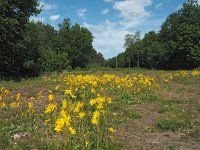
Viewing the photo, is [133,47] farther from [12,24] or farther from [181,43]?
[12,24]

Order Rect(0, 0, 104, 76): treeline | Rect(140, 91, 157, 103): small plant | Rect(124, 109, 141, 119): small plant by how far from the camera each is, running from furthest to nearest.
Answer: Rect(0, 0, 104, 76): treeline, Rect(140, 91, 157, 103): small plant, Rect(124, 109, 141, 119): small plant

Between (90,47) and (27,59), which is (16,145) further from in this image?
(90,47)

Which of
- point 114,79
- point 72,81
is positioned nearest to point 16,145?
point 72,81

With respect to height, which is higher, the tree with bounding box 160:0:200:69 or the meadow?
the tree with bounding box 160:0:200:69

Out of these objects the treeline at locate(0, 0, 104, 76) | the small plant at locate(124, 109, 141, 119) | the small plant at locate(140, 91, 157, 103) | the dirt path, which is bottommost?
the dirt path

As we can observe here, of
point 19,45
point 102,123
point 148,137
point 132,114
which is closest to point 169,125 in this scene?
point 148,137

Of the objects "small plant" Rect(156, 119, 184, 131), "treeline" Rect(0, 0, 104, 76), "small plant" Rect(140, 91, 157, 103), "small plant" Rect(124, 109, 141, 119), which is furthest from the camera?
"treeline" Rect(0, 0, 104, 76)

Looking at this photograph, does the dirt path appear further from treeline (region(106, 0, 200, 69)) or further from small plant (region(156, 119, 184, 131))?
treeline (region(106, 0, 200, 69))

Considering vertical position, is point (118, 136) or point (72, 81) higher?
point (72, 81)

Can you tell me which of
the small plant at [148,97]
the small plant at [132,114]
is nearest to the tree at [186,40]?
the small plant at [148,97]

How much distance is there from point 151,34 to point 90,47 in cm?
2440

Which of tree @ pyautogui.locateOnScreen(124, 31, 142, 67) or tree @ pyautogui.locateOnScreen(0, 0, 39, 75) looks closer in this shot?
tree @ pyautogui.locateOnScreen(0, 0, 39, 75)

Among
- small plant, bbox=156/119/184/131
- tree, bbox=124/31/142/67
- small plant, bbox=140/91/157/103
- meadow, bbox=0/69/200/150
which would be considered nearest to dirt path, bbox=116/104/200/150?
meadow, bbox=0/69/200/150

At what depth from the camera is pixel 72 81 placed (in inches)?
521
